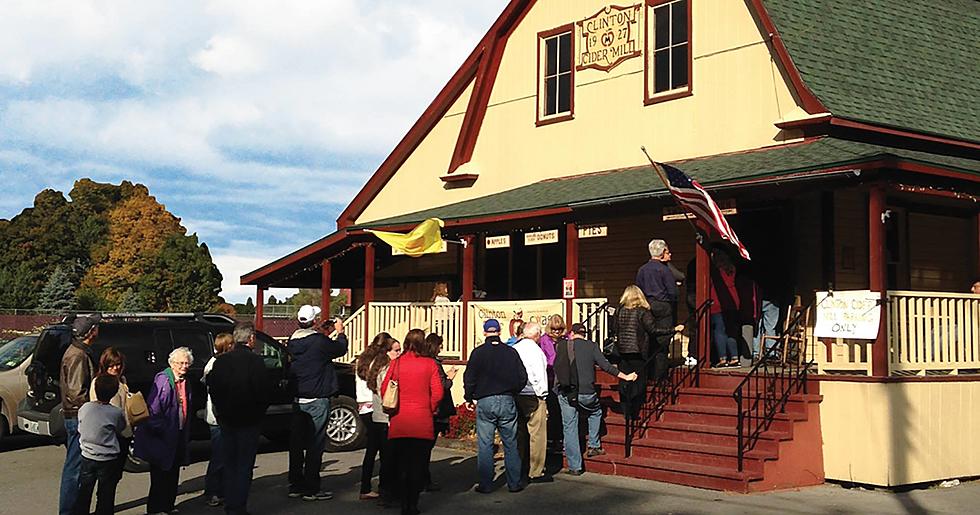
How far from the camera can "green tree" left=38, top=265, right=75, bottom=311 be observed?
241 feet

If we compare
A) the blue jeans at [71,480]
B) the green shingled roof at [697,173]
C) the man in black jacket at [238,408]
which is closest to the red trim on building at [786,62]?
the green shingled roof at [697,173]

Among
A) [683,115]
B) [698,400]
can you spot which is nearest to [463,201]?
[683,115]

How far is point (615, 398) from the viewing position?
14.8 m

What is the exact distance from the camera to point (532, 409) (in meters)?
13.0

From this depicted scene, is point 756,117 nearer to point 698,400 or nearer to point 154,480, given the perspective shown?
point 698,400

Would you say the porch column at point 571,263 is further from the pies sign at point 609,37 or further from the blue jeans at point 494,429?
the blue jeans at point 494,429

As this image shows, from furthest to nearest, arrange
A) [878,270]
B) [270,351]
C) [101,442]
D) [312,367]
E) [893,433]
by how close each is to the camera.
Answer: [270,351] < [878,270] < [893,433] < [312,367] < [101,442]

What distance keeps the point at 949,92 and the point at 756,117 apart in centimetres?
324

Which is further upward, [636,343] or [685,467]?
[636,343]

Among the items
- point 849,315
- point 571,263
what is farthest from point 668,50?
point 849,315

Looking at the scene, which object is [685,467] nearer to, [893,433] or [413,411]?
[893,433]

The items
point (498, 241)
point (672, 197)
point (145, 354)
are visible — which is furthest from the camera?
point (498, 241)

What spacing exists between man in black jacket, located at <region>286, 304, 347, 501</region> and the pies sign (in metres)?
9.43

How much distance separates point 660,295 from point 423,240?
6.22 m
